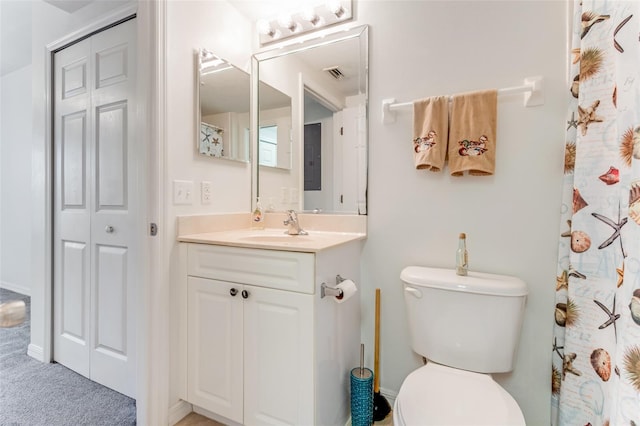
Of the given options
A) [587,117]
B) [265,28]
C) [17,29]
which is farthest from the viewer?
[17,29]

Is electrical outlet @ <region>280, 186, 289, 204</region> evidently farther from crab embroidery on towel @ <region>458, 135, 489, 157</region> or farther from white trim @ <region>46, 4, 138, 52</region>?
white trim @ <region>46, 4, 138, 52</region>

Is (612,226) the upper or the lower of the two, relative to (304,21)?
lower

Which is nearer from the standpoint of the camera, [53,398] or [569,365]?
[569,365]

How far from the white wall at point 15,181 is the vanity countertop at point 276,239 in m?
2.83

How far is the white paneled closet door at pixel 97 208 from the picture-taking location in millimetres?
Answer: 1584

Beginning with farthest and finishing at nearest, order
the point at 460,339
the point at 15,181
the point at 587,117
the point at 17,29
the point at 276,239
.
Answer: the point at 15,181
the point at 17,29
the point at 276,239
the point at 460,339
the point at 587,117

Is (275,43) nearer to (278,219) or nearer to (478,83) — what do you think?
(278,219)

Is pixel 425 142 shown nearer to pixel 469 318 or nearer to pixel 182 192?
pixel 469 318

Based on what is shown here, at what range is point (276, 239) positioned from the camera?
5.08 feet

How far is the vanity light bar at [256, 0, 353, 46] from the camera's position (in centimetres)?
162

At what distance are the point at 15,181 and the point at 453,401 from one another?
426cm

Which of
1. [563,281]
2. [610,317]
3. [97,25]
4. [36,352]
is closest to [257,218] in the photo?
[97,25]

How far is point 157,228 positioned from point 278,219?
27.3 inches

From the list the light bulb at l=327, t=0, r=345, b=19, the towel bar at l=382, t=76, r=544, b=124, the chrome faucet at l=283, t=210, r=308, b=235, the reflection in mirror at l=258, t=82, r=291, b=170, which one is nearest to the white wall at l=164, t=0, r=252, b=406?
the reflection in mirror at l=258, t=82, r=291, b=170
